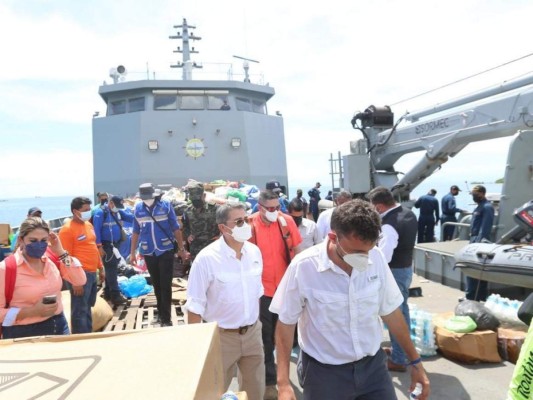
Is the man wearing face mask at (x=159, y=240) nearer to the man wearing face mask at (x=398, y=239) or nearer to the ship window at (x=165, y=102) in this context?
the man wearing face mask at (x=398, y=239)

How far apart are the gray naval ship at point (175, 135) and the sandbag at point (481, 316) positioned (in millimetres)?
11487

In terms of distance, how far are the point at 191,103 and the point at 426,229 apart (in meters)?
9.18

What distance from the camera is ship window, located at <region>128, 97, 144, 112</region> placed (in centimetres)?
1551

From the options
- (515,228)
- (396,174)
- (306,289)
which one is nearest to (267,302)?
(306,289)

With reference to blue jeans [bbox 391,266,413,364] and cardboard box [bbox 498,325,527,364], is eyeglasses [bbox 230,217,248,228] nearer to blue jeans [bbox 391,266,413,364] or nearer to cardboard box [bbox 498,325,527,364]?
blue jeans [bbox 391,266,413,364]

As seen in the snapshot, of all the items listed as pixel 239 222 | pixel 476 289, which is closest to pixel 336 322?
pixel 239 222

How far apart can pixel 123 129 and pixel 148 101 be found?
1.33 m

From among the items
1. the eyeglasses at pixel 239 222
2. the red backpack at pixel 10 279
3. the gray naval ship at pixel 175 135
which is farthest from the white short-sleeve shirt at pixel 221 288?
the gray naval ship at pixel 175 135

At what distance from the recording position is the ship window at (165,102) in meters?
15.3

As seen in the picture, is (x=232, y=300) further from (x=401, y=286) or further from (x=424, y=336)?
(x=424, y=336)

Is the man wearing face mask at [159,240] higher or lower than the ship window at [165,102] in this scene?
lower

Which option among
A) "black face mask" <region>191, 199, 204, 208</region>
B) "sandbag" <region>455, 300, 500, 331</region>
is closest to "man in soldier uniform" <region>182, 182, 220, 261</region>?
"black face mask" <region>191, 199, 204, 208</region>

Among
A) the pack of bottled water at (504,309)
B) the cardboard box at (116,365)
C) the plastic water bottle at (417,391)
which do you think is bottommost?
the pack of bottled water at (504,309)

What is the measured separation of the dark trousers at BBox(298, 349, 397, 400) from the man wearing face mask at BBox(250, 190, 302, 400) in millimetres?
1554
